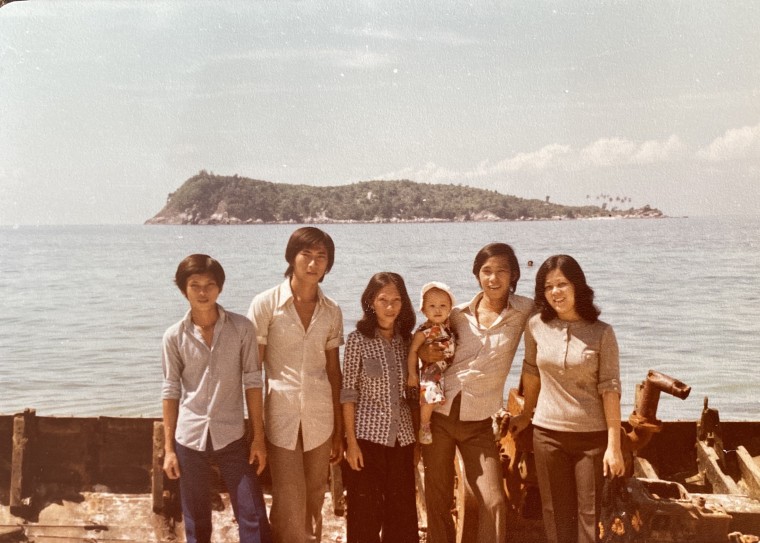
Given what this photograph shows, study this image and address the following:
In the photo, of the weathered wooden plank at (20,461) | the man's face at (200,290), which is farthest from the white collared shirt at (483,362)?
the weathered wooden plank at (20,461)

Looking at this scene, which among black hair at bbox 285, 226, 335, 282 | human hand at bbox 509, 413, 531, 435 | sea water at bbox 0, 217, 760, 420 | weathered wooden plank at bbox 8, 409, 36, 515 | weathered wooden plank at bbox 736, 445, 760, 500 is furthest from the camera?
sea water at bbox 0, 217, 760, 420

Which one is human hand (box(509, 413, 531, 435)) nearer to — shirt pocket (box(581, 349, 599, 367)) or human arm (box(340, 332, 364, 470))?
shirt pocket (box(581, 349, 599, 367))

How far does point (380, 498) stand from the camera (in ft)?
12.9

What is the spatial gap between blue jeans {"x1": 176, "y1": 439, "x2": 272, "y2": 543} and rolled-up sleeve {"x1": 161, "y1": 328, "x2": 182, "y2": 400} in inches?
10.7

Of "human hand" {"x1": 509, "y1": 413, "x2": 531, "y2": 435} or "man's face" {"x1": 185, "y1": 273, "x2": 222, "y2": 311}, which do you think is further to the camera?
"human hand" {"x1": 509, "y1": 413, "x2": 531, "y2": 435}

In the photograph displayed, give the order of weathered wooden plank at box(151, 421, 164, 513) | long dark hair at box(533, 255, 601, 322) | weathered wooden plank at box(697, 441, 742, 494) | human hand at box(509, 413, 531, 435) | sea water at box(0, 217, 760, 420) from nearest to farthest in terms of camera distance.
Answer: long dark hair at box(533, 255, 601, 322) < human hand at box(509, 413, 531, 435) < weathered wooden plank at box(151, 421, 164, 513) < weathered wooden plank at box(697, 441, 742, 494) < sea water at box(0, 217, 760, 420)

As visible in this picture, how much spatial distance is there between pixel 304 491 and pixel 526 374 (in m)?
1.36

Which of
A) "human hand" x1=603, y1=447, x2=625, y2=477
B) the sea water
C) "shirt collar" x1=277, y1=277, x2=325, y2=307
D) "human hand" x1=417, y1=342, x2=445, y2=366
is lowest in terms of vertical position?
the sea water

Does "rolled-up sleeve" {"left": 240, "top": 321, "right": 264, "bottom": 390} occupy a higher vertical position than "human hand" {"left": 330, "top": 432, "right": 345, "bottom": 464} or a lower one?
higher

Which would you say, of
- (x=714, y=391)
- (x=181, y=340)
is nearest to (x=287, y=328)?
(x=181, y=340)

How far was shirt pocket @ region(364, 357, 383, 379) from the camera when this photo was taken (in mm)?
3889

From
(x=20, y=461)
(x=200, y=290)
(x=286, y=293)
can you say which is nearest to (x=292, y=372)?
Answer: (x=286, y=293)

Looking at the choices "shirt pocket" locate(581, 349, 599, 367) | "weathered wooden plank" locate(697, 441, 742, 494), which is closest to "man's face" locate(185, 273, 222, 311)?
"shirt pocket" locate(581, 349, 599, 367)

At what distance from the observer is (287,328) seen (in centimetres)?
387
